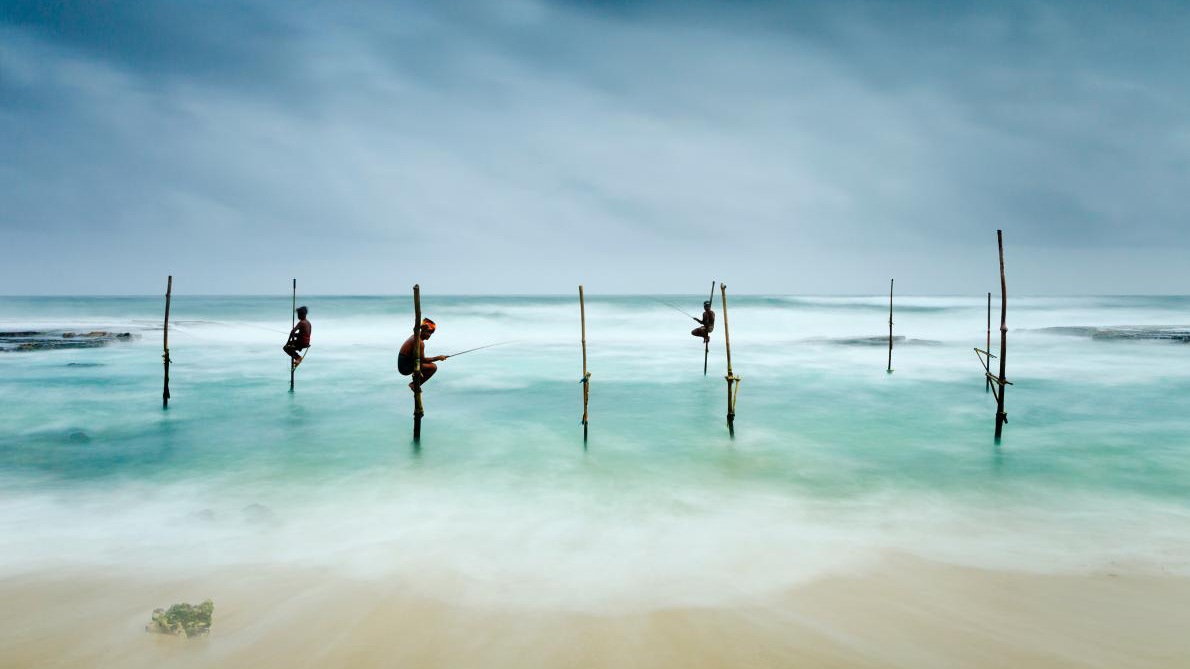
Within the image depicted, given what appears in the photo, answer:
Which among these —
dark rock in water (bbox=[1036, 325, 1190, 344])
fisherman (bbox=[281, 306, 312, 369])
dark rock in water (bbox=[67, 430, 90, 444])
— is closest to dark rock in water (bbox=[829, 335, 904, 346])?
dark rock in water (bbox=[1036, 325, 1190, 344])

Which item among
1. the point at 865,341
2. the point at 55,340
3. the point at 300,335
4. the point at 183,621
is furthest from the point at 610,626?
the point at 55,340

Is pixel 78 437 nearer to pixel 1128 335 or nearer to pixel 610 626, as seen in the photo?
pixel 610 626

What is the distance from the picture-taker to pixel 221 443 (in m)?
10.3

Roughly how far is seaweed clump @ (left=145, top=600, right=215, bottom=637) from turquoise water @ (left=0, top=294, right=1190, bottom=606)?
4.20 feet

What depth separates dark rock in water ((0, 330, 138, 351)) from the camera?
2449cm

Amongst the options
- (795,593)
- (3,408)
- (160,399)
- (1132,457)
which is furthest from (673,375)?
(3,408)

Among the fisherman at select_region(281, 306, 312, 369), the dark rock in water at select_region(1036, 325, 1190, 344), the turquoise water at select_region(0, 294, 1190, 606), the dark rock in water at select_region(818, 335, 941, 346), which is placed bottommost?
the turquoise water at select_region(0, 294, 1190, 606)

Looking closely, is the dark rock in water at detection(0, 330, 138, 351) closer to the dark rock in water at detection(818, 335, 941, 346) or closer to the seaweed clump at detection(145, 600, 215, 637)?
the seaweed clump at detection(145, 600, 215, 637)

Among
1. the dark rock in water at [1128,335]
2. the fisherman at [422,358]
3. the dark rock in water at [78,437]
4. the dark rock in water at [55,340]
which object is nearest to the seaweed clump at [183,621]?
the fisherman at [422,358]

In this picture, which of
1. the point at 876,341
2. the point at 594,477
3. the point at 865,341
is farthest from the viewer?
the point at 865,341

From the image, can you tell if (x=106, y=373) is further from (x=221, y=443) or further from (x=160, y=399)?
(x=221, y=443)

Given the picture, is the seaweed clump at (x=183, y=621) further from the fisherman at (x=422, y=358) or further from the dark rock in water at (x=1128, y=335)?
the dark rock in water at (x=1128, y=335)

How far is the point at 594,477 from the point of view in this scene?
8.44 metres

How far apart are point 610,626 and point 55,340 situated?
107ft
